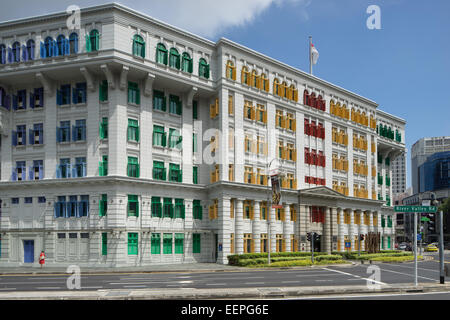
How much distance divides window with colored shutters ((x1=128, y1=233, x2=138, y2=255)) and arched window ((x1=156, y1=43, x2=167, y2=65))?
1750 cm

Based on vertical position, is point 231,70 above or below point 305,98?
above

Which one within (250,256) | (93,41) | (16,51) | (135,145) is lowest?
(250,256)

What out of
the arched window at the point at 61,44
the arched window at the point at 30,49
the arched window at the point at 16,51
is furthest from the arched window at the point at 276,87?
the arched window at the point at 16,51

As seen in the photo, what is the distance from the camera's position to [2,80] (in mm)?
43344

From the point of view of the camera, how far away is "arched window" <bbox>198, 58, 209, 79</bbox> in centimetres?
4731

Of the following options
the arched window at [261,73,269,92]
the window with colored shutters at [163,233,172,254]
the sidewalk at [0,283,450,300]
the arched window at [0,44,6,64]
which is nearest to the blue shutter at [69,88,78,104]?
the arched window at [0,44,6,64]

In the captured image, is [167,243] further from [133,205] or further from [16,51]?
[16,51]

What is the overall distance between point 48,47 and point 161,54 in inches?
428

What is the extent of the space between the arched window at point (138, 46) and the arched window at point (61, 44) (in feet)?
22.0

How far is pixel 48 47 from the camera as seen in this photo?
42312 mm

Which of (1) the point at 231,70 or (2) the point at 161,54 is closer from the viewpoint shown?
(2) the point at 161,54

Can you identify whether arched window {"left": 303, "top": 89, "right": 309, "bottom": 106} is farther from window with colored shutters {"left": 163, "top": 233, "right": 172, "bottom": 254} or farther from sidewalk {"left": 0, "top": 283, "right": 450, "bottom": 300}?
sidewalk {"left": 0, "top": 283, "right": 450, "bottom": 300}

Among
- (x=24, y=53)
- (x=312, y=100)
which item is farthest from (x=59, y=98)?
(x=312, y=100)
